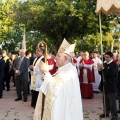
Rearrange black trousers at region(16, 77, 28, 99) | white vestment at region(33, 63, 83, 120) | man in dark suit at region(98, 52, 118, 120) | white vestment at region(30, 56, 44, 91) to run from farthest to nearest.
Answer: black trousers at region(16, 77, 28, 99) < white vestment at region(30, 56, 44, 91) < man in dark suit at region(98, 52, 118, 120) < white vestment at region(33, 63, 83, 120)

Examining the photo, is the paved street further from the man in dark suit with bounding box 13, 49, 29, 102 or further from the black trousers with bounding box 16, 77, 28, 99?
the man in dark suit with bounding box 13, 49, 29, 102

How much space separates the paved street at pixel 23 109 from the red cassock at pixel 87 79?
423mm

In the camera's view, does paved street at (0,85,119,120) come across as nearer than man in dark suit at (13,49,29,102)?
Yes

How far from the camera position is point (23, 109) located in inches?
346

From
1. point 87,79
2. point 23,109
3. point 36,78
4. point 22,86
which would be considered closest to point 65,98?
point 36,78

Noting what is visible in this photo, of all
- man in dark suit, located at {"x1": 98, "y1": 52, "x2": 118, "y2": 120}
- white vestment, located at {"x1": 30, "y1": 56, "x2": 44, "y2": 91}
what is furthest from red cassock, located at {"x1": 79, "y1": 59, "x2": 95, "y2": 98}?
man in dark suit, located at {"x1": 98, "y1": 52, "x2": 118, "y2": 120}

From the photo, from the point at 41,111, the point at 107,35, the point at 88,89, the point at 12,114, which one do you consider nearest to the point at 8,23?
the point at 107,35

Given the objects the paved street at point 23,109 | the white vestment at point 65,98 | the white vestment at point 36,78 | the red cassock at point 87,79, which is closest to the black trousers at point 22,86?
the paved street at point 23,109

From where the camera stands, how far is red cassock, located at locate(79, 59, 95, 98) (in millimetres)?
10992

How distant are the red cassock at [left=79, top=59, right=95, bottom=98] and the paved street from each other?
423 mm

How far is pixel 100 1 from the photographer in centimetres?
779

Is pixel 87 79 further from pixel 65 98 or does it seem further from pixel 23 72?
pixel 65 98

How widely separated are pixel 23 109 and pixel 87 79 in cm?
340

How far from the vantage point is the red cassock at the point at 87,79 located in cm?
1099
